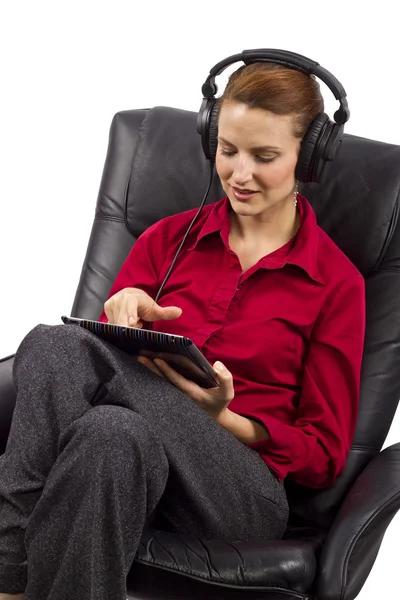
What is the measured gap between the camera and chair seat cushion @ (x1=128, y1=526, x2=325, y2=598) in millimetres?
1669

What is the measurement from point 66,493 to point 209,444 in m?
0.26

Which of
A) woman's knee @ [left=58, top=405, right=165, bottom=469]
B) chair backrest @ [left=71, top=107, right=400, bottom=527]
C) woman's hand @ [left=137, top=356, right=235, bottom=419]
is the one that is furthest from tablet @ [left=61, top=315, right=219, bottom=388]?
chair backrest @ [left=71, top=107, right=400, bottom=527]

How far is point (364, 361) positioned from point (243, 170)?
45cm

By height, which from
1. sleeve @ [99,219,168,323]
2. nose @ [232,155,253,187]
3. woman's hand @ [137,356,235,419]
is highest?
nose @ [232,155,253,187]

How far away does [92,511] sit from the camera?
5.06ft

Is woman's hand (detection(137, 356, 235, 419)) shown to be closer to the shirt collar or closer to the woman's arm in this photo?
the woman's arm

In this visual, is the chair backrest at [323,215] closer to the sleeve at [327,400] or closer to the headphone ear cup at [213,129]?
the sleeve at [327,400]

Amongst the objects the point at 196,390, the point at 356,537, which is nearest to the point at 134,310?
the point at 196,390

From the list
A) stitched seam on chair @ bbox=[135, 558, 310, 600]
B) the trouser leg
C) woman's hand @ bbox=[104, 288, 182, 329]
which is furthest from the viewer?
woman's hand @ bbox=[104, 288, 182, 329]

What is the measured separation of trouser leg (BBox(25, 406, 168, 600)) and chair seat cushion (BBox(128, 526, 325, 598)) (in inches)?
3.6

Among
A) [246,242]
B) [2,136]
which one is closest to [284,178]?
[246,242]

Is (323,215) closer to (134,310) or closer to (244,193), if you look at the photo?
(244,193)

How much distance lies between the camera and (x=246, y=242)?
2.00m

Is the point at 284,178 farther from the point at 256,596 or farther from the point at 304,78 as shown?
the point at 256,596
